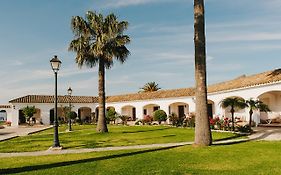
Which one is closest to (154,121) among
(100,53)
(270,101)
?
(270,101)

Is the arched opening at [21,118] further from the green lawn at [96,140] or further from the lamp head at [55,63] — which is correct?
the lamp head at [55,63]

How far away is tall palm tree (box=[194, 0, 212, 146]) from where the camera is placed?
37.8 ft

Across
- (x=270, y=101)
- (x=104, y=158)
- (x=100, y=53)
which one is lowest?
(x=104, y=158)

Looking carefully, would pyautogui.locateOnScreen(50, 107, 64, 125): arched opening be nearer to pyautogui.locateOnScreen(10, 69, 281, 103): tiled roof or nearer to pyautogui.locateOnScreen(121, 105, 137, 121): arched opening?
pyautogui.locateOnScreen(10, 69, 281, 103): tiled roof

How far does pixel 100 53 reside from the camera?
20.5m

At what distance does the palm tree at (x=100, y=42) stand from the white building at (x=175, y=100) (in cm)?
687

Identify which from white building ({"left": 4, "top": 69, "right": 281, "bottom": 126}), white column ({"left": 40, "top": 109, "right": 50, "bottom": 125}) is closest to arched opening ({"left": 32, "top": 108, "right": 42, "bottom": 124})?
white building ({"left": 4, "top": 69, "right": 281, "bottom": 126})

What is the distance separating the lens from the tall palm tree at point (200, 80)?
453 inches

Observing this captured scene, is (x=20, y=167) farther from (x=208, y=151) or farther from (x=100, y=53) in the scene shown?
(x=100, y=53)

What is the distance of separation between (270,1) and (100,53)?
37.5ft

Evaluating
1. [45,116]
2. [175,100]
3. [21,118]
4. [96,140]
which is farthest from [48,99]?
[96,140]

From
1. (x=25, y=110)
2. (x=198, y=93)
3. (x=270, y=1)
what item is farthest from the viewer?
(x=25, y=110)

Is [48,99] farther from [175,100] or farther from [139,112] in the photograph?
[175,100]

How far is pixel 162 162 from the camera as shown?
8539mm
